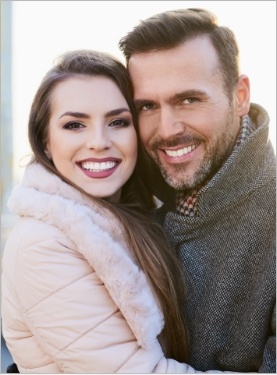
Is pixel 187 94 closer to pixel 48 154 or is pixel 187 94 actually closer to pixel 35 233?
pixel 48 154

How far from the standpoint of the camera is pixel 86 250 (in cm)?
145

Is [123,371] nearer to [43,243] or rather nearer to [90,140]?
[43,243]

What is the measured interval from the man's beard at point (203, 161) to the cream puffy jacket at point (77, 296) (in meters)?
0.31

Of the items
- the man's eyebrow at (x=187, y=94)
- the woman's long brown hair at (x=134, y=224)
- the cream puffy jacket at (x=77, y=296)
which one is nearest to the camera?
the cream puffy jacket at (x=77, y=296)

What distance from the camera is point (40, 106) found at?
1657 mm

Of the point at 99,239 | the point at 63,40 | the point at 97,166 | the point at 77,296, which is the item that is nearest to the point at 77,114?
the point at 97,166

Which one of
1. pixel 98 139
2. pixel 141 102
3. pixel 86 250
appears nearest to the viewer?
pixel 86 250

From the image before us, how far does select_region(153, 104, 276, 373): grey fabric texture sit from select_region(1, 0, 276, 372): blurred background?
0.63 ft

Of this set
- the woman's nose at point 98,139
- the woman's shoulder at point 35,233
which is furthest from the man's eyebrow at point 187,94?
the woman's shoulder at point 35,233

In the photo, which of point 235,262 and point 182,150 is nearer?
point 235,262

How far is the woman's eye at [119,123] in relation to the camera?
1.65 metres

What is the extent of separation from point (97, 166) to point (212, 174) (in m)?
0.38

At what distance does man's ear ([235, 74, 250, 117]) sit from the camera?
5.64ft

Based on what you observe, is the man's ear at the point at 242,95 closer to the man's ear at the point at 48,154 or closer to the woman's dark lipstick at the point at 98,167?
the woman's dark lipstick at the point at 98,167
